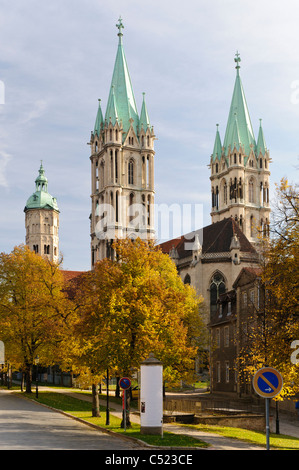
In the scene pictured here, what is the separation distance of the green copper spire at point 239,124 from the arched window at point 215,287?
50096 millimetres

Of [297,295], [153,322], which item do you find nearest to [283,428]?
[153,322]

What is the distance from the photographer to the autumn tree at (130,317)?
93.9ft

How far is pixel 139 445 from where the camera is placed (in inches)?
827

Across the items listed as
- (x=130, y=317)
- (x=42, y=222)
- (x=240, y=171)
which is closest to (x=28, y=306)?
(x=130, y=317)

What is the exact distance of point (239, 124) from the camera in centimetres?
12900

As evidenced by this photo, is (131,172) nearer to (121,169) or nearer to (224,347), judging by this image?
(121,169)

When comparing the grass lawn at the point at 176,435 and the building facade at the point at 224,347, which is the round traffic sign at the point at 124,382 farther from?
the building facade at the point at 224,347

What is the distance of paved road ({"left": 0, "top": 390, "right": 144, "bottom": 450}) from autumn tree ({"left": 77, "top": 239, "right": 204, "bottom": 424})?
3415 millimetres

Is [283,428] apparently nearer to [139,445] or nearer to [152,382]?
[152,382]

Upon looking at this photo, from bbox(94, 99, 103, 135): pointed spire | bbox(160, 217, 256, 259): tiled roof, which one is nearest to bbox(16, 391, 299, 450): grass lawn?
bbox(160, 217, 256, 259): tiled roof

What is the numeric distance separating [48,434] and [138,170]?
3838 inches

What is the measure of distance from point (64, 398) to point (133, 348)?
710 inches

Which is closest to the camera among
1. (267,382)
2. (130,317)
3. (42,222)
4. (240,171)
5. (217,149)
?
(267,382)

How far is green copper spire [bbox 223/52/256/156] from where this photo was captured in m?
127
